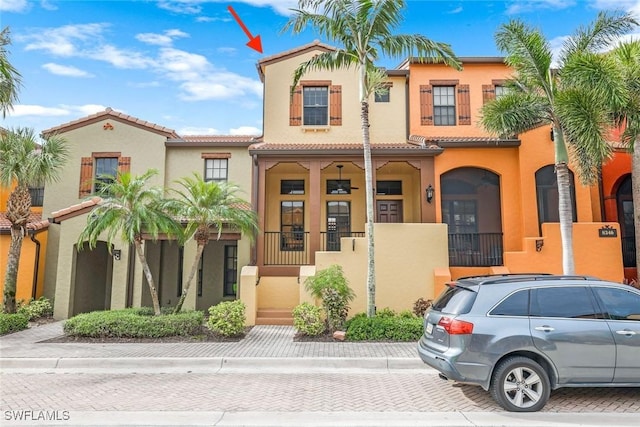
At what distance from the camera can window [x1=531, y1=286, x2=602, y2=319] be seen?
17.2ft

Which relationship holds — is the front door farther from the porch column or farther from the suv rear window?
the suv rear window

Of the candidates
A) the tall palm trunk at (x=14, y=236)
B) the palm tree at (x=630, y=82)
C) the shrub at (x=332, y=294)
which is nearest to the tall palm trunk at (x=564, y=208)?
the palm tree at (x=630, y=82)

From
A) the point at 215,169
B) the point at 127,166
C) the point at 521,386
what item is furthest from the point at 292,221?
the point at 521,386

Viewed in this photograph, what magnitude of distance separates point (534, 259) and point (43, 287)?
1736cm

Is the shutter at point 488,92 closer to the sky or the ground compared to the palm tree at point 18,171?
closer to the sky

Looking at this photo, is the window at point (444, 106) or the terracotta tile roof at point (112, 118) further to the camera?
the window at point (444, 106)

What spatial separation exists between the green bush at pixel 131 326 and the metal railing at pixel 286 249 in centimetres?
413

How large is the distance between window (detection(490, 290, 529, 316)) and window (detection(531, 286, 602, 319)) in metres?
0.10

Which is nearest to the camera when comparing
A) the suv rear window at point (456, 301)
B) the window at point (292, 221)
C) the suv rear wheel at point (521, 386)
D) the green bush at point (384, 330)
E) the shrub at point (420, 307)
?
the suv rear wheel at point (521, 386)

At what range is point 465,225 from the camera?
47.4 ft

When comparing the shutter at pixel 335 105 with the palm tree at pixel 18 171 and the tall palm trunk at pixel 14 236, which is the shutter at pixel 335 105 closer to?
the palm tree at pixel 18 171

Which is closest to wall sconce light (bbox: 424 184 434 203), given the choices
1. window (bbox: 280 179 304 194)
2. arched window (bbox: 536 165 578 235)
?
arched window (bbox: 536 165 578 235)

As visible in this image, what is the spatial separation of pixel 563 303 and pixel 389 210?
33.7 feet

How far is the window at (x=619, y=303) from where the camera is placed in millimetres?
5254
